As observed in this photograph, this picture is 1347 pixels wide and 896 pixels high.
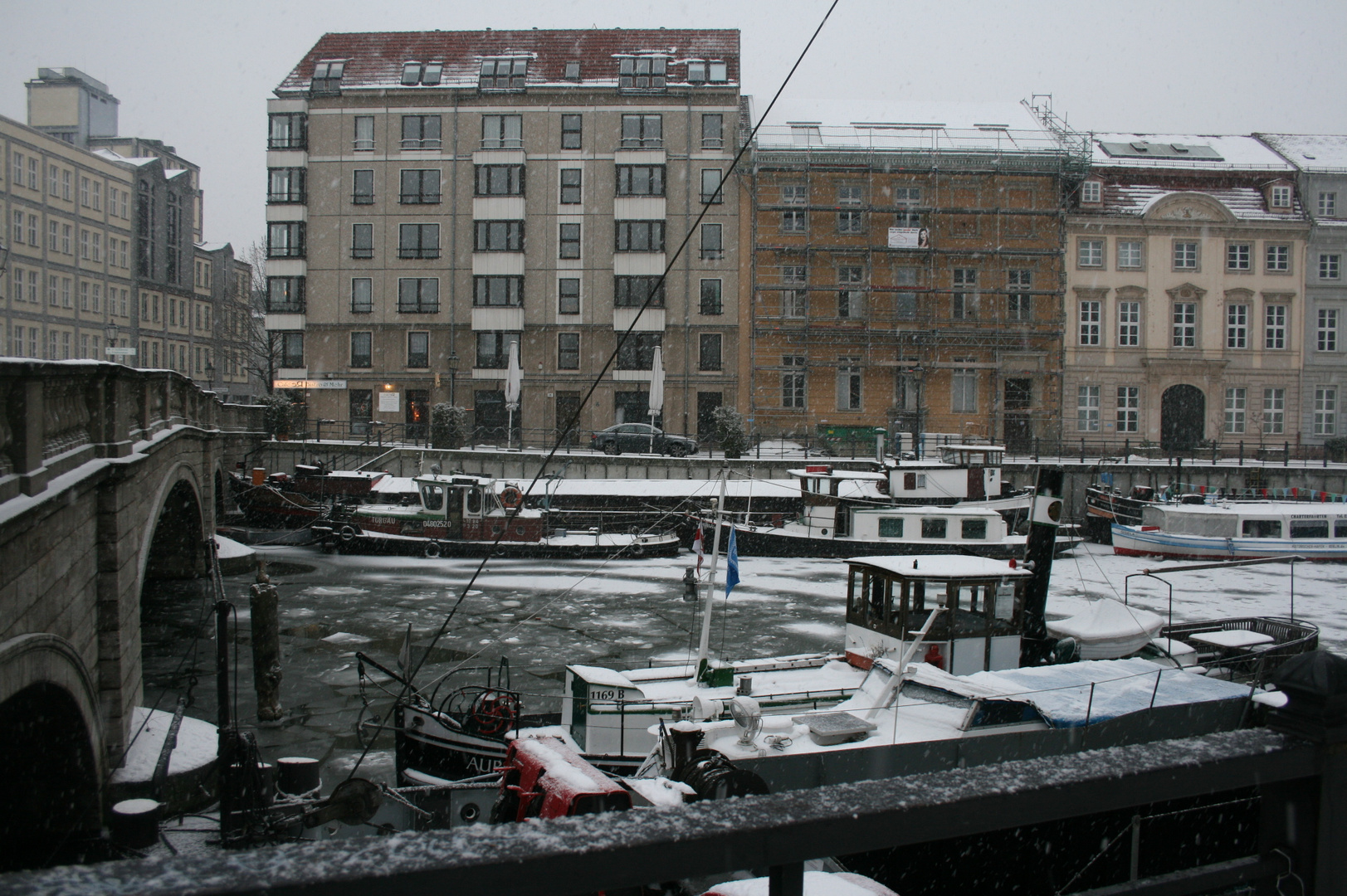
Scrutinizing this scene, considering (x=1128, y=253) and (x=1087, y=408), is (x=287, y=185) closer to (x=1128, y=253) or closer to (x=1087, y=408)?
(x=1087, y=408)

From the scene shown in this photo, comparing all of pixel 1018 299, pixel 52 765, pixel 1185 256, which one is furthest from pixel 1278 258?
pixel 52 765

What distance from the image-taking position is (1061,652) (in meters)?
14.5

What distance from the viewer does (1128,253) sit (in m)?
46.2

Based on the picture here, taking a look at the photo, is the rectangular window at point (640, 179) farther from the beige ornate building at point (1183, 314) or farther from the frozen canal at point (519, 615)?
the frozen canal at point (519, 615)

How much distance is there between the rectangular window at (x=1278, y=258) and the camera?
46.2 meters

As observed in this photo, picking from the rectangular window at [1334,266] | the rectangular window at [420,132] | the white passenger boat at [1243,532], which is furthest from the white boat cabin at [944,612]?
the rectangular window at [1334,266]

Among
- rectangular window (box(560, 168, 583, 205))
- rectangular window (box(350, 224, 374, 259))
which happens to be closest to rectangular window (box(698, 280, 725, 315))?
rectangular window (box(560, 168, 583, 205))

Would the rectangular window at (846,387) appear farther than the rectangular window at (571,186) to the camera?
No

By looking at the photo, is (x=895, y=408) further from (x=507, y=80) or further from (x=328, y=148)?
(x=328, y=148)

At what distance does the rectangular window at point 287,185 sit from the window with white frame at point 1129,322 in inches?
1561

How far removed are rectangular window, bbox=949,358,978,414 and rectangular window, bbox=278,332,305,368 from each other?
31.2 meters

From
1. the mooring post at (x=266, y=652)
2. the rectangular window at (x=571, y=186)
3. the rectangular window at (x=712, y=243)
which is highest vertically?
the rectangular window at (x=571, y=186)

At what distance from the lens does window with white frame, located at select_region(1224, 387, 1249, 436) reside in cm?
4634

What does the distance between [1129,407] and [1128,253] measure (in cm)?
733
